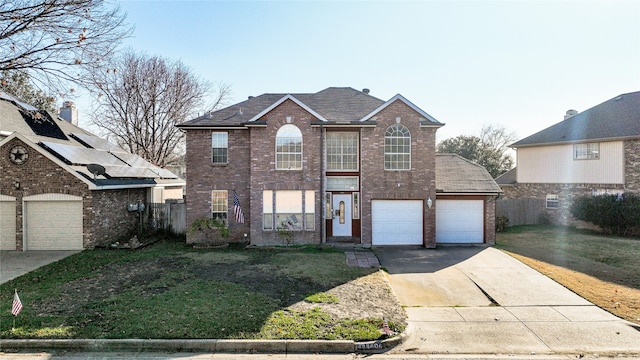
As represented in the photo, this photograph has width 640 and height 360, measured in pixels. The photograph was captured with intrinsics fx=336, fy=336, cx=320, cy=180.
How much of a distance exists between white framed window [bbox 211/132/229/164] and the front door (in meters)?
5.68

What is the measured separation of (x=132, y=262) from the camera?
12.4 meters

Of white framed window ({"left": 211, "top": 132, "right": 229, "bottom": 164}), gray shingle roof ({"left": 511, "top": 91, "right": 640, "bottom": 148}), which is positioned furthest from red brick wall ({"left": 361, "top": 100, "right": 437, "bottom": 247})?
gray shingle roof ({"left": 511, "top": 91, "right": 640, "bottom": 148})

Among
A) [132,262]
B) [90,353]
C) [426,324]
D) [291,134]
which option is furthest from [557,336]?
[132,262]

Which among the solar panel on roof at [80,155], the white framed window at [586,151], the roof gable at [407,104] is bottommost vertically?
the solar panel on roof at [80,155]

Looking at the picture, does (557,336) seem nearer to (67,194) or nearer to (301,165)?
(301,165)

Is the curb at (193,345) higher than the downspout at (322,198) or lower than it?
lower

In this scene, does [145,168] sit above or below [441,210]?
above

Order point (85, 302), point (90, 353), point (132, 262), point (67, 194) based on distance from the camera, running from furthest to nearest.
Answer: point (67, 194), point (132, 262), point (85, 302), point (90, 353)

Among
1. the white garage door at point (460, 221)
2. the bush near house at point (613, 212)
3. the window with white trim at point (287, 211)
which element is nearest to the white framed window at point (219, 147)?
the window with white trim at point (287, 211)

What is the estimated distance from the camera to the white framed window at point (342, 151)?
1591 cm

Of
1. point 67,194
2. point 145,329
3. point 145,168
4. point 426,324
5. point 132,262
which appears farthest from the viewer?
point 145,168

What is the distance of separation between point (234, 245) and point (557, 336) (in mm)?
12376

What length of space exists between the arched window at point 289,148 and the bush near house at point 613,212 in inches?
690

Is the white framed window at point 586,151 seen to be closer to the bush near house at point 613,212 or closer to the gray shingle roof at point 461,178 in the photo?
the bush near house at point 613,212
